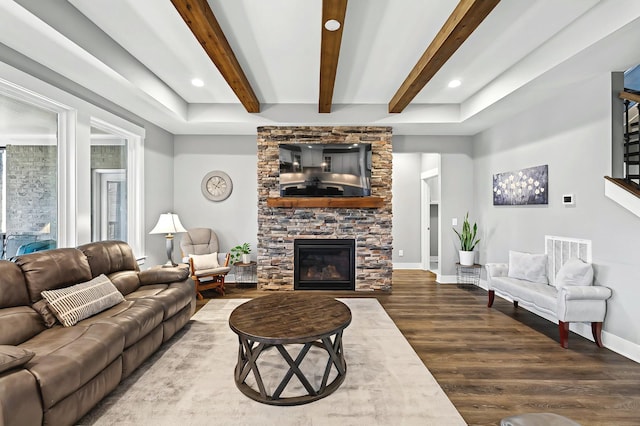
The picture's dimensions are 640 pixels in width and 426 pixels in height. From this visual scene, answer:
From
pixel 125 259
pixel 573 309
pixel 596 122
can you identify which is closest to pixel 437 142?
pixel 596 122

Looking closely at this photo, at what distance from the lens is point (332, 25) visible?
2.38m

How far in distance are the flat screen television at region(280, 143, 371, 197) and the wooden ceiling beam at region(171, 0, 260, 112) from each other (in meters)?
1.31

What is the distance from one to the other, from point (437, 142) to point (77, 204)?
17.2 ft

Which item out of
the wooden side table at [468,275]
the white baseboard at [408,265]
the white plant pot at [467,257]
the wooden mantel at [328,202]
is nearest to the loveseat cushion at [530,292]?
the white plant pot at [467,257]

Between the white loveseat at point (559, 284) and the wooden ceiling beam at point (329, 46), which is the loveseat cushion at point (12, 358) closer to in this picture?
the wooden ceiling beam at point (329, 46)

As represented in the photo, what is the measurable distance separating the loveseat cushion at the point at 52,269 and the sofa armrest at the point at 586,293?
4.31 m

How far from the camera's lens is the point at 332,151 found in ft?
15.9

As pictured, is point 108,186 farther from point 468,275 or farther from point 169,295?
point 468,275

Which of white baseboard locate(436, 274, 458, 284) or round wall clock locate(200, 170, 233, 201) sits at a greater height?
round wall clock locate(200, 170, 233, 201)

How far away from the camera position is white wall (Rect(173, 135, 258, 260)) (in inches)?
215

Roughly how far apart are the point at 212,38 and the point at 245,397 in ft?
9.06

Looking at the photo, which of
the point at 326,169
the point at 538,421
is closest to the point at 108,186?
the point at 326,169

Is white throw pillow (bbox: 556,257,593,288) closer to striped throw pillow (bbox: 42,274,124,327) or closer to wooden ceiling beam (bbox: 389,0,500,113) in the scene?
wooden ceiling beam (bbox: 389,0,500,113)

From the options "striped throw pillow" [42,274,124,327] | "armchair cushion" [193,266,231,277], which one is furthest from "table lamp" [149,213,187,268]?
"striped throw pillow" [42,274,124,327]
